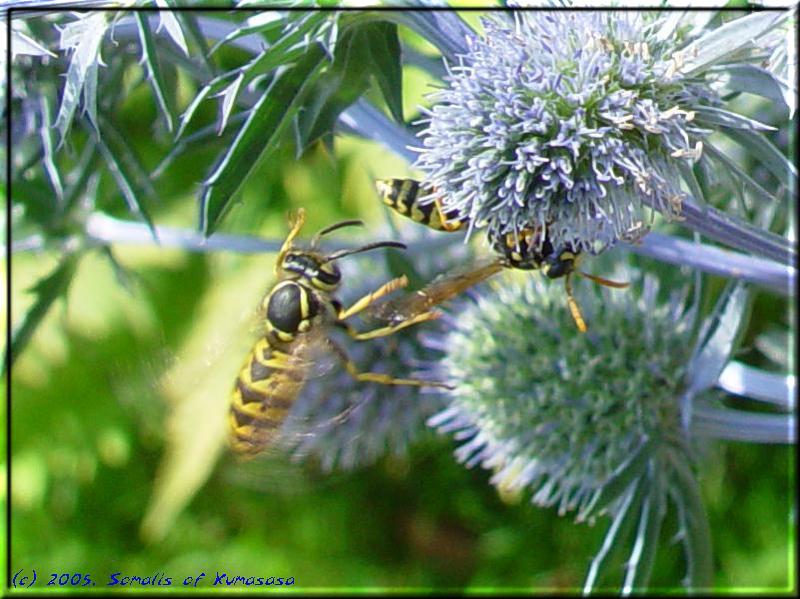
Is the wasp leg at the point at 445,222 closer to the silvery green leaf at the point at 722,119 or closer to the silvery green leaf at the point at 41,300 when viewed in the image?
the silvery green leaf at the point at 722,119

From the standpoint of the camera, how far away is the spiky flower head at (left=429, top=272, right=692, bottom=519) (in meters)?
1.27

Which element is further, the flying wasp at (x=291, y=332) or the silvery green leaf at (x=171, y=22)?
the flying wasp at (x=291, y=332)

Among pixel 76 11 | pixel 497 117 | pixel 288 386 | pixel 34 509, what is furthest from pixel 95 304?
pixel 497 117

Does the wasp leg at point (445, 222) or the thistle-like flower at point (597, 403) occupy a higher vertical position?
the wasp leg at point (445, 222)

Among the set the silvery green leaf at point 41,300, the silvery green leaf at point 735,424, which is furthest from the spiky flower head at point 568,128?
the silvery green leaf at point 41,300

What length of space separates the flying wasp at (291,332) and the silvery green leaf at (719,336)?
384mm

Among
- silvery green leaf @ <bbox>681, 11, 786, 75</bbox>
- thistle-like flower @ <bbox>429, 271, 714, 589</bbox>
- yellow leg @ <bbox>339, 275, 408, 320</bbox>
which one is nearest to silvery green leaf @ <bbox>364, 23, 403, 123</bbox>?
yellow leg @ <bbox>339, 275, 408, 320</bbox>

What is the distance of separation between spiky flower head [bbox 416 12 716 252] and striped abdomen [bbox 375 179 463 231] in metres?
0.06

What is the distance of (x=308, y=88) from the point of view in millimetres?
951

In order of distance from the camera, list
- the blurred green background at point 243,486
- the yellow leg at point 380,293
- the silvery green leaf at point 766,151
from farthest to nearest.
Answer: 1. the blurred green background at point 243,486
2. the yellow leg at point 380,293
3. the silvery green leaf at point 766,151

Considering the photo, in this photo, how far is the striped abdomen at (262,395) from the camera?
3.67 feet

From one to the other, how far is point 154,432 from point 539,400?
1434 mm

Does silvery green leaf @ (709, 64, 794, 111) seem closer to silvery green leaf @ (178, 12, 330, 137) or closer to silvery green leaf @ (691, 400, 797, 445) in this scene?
silvery green leaf @ (178, 12, 330, 137)

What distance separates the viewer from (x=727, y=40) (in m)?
0.82
